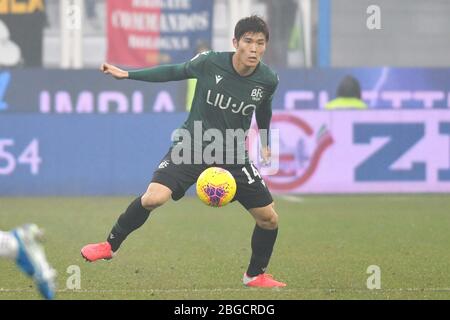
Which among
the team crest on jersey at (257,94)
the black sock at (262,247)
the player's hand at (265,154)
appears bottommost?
the black sock at (262,247)

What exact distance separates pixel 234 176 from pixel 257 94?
63 cm

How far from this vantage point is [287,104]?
63.4 feet

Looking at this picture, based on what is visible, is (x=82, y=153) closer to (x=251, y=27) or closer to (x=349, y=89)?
(x=349, y=89)

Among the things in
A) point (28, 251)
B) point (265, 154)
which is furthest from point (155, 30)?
point (28, 251)

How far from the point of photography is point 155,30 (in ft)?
65.2

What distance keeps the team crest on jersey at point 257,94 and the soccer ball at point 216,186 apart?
585 mm

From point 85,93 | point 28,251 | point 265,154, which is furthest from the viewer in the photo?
point 85,93

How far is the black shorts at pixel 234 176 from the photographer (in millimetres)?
8875

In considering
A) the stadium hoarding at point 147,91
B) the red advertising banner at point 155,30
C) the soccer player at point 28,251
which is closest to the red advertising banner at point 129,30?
the red advertising banner at point 155,30

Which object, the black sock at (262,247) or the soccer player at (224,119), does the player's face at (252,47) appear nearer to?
the soccer player at (224,119)

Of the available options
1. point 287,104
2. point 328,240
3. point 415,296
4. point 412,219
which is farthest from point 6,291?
point 287,104

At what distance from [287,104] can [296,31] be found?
266 cm
